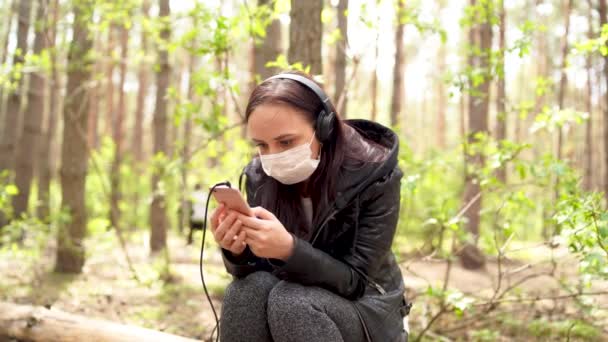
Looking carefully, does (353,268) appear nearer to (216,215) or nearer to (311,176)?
(311,176)

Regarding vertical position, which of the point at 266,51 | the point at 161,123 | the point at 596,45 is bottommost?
the point at 161,123

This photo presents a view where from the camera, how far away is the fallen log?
292 centimetres

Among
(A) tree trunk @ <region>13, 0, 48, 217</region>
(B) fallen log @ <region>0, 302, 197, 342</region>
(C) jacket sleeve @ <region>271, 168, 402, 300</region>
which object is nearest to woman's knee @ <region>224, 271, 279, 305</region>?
(C) jacket sleeve @ <region>271, 168, 402, 300</region>

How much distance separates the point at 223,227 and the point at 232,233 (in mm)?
43

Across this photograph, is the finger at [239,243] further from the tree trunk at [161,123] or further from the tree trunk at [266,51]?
the tree trunk at [161,123]

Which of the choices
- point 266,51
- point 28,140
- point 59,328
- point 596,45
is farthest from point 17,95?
point 596,45

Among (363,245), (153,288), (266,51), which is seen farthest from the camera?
(153,288)

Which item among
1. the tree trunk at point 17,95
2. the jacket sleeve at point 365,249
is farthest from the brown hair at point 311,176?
the tree trunk at point 17,95

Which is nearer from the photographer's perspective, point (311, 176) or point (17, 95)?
point (311, 176)

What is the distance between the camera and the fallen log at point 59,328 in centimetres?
292

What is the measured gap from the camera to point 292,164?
221 cm

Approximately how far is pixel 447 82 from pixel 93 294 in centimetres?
339

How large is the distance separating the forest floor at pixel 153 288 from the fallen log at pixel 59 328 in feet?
2.80

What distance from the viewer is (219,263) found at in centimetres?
770
